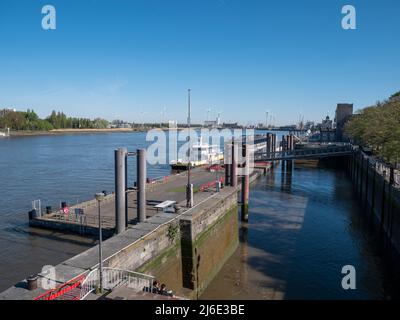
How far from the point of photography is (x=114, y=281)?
1330 centimetres

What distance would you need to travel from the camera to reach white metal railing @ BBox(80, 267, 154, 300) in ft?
39.6

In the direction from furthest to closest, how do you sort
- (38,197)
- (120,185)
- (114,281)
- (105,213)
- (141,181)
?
1. (38,197)
2. (105,213)
3. (141,181)
4. (120,185)
5. (114,281)

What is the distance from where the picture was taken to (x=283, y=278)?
20859 mm

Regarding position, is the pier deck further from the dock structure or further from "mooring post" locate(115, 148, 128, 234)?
"mooring post" locate(115, 148, 128, 234)

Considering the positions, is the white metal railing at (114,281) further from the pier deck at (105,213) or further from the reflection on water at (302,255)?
the pier deck at (105,213)

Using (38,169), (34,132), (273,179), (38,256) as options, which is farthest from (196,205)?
(34,132)

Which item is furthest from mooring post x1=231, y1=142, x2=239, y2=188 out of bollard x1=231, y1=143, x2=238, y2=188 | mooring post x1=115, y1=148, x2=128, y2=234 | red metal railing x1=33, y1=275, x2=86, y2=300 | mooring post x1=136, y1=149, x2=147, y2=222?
red metal railing x1=33, y1=275, x2=86, y2=300

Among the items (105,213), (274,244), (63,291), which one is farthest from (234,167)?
(63,291)

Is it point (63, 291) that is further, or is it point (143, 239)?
point (143, 239)

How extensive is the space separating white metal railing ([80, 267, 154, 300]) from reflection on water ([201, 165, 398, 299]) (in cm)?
586

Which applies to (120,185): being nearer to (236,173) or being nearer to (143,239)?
(143,239)

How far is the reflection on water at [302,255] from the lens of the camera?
19.8 m

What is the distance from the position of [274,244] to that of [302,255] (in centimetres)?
252
